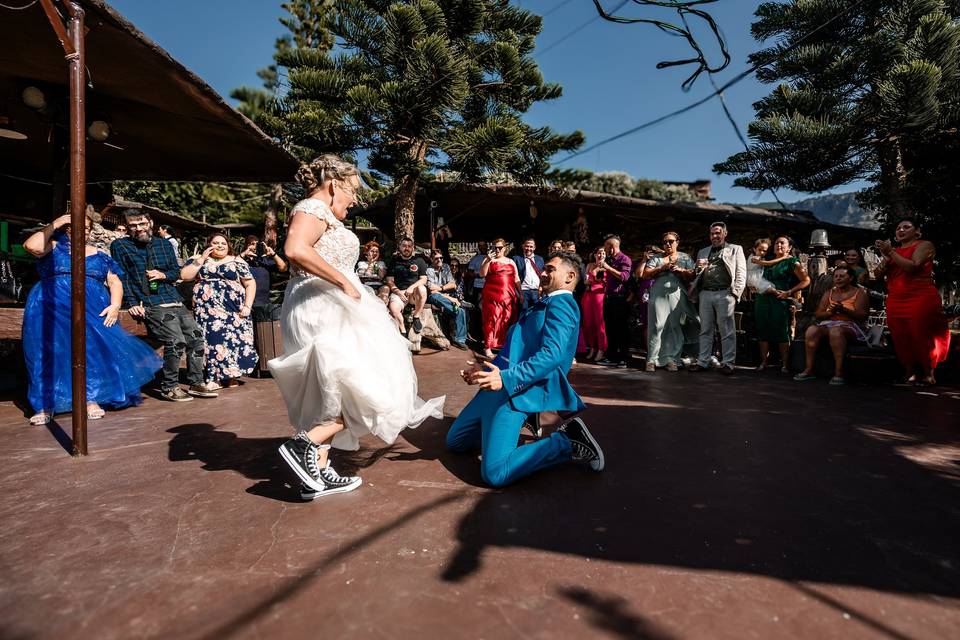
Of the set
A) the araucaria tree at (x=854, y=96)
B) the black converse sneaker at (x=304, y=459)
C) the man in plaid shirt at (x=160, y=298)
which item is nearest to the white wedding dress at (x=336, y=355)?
the black converse sneaker at (x=304, y=459)

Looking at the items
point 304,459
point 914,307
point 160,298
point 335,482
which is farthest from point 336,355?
point 914,307

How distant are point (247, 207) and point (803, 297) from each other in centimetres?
1997

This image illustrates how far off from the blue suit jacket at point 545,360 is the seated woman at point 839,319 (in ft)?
15.0

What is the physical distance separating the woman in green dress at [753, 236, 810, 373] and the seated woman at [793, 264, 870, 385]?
1.19 feet

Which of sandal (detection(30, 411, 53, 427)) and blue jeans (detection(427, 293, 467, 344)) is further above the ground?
blue jeans (detection(427, 293, 467, 344))

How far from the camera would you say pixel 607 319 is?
7.51 metres

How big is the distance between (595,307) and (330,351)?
574 cm

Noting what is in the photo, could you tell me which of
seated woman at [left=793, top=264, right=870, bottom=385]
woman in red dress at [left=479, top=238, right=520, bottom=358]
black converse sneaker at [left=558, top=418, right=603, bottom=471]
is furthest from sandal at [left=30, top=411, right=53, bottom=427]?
seated woman at [left=793, top=264, right=870, bottom=385]

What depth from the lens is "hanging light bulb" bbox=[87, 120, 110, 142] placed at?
5293 millimetres

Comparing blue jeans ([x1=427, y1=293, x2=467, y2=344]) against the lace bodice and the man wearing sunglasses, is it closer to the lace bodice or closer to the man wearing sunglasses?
the man wearing sunglasses

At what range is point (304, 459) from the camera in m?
2.46

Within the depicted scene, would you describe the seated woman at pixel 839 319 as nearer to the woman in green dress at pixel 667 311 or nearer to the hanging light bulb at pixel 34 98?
the woman in green dress at pixel 667 311

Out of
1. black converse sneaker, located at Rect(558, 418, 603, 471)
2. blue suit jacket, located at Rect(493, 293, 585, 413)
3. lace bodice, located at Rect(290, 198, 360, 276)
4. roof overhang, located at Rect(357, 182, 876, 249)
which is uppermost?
roof overhang, located at Rect(357, 182, 876, 249)

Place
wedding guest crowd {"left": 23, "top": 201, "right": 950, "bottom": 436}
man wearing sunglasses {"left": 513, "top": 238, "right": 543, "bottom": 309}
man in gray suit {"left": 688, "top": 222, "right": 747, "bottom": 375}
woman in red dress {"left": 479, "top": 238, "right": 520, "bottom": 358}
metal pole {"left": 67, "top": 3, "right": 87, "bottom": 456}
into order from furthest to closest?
1. man wearing sunglasses {"left": 513, "top": 238, "right": 543, "bottom": 309}
2. woman in red dress {"left": 479, "top": 238, "right": 520, "bottom": 358}
3. man in gray suit {"left": 688, "top": 222, "right": 747, "bottom": 375}
4. wedding guest crowd {"left": 23, "top": 201, "right": 950, "bottom": 436}
5. metal pole {"left": 67, "top": 3, "right": 87, "bottom": 456}
